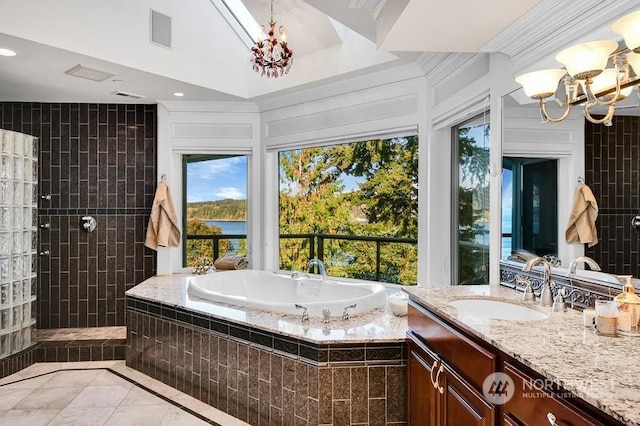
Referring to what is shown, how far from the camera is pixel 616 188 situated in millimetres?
1617

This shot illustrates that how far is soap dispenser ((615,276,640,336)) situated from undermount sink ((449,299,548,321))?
481mm

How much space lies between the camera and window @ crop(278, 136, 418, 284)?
4976 millimetres

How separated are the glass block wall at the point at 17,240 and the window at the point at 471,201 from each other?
3417 mm

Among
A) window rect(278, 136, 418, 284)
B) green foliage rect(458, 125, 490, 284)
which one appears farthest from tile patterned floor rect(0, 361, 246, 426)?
window rect(278, 136, 418, 284)

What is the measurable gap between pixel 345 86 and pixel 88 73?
2.04m

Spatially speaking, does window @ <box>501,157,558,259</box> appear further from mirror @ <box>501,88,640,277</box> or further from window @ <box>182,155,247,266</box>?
window @ <box>182,155,247,266</box>

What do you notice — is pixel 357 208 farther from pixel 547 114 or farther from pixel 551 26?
pixel 551 26

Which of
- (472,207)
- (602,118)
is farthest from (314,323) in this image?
(602,118)

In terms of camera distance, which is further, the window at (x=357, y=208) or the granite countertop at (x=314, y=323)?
the window at (x=357, y=208)

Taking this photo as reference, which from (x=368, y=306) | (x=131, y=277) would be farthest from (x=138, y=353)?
(x=368, y=306)

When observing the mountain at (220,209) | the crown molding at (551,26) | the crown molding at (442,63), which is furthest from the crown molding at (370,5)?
the mountain at (220,209)

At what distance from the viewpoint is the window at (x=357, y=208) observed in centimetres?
498

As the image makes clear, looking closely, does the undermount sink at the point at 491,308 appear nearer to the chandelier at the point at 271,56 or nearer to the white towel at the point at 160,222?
the chandelier at the point at 271,56

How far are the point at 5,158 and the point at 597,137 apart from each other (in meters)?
3.93
